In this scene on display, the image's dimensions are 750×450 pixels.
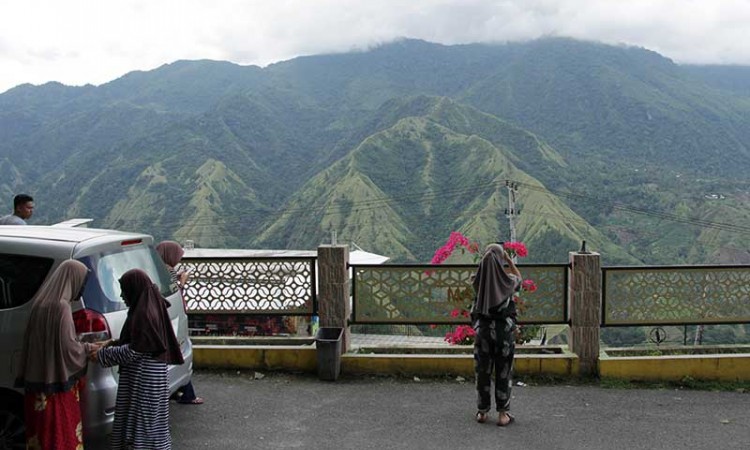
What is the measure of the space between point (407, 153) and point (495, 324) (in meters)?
88.8

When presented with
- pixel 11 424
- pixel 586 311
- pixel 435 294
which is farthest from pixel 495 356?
pixel 11 424

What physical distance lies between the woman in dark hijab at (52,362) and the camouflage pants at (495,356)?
2892 millimetres

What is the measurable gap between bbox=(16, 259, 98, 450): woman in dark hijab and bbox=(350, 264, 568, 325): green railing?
11.7 ft

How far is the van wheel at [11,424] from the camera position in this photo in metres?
4.13

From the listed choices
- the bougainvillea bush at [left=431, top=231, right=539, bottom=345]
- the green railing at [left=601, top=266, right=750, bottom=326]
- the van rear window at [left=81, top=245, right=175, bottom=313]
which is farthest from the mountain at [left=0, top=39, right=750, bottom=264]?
the van rear window at [left=81, top=245, right=175, bottom=313]

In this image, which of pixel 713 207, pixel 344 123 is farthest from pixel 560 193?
pixel 344 123

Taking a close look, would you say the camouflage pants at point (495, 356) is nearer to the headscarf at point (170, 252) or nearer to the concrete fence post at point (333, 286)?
the concrete fence post at point (333, 286)

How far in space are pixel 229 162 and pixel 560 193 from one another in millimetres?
50493

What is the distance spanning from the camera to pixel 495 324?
17.3ft

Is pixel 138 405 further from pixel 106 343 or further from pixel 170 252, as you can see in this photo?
pixel 170 252

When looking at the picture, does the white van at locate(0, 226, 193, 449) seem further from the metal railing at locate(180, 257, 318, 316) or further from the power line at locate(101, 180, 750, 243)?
the power line at locate(101, 180, 750, 243)

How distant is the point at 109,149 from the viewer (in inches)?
4405

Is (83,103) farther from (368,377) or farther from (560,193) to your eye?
(368,377)

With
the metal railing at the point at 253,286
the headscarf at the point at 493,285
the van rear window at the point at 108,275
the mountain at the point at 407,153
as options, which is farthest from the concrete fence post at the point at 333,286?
the mountain at the point at 407,153
